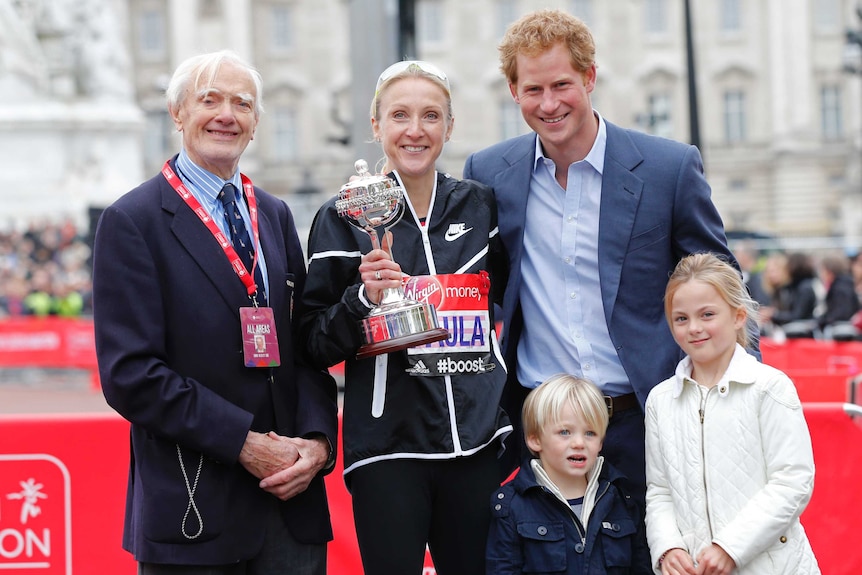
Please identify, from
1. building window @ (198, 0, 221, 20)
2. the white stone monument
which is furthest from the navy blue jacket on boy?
building window @ (198, 0, 221, 20)

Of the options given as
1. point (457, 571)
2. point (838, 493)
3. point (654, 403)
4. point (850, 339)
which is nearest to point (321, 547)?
point (457, 571)

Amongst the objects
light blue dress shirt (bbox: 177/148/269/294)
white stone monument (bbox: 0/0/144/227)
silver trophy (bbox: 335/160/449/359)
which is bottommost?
silver trophy (bbox: 335/160/449/359)

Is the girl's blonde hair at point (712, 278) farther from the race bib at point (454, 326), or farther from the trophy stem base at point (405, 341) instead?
the trophy stem base at point (405, 341)

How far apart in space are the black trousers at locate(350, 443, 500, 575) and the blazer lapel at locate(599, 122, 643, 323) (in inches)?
25.3

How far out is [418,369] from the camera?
11.4 ft

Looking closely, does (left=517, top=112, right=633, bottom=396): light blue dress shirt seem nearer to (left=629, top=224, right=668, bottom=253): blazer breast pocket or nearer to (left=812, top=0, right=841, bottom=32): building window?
(left=629, top=224, right=668, bottom=253): blazer breast pocket

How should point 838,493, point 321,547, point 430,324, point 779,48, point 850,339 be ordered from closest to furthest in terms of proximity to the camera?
1. point 430,324
2. point 321,547
3. point 838,493
4. point 850,339
5. point 779,48

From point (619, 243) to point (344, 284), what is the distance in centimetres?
87

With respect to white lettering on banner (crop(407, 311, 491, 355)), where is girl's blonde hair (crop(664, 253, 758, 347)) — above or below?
above

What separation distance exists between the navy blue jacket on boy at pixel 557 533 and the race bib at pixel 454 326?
1.31ft

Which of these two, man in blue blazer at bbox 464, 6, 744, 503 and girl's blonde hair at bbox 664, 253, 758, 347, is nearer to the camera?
girl's blonde hair at bbox 664, 253, 758, 347

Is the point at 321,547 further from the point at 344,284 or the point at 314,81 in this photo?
the point at 314,81

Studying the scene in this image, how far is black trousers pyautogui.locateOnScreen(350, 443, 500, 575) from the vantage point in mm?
3428

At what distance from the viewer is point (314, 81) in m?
57.6
